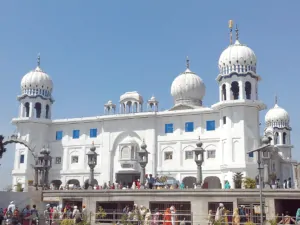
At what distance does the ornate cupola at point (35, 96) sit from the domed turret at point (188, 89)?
14737 mm

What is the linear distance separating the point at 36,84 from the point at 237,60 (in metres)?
22.9

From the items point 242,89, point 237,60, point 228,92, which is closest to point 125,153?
point 228,92

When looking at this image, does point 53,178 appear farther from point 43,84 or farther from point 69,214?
point 69,214

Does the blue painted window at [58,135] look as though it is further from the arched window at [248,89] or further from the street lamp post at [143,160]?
the arched window at [248,89]

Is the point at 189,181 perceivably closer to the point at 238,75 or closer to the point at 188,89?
the point at 188,89

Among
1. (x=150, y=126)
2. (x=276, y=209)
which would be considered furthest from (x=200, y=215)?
(x=150, y=126)

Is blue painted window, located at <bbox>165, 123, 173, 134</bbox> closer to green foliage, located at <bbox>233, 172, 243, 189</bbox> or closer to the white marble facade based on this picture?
the white marble facade

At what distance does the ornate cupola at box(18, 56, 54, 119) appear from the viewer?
154 feet

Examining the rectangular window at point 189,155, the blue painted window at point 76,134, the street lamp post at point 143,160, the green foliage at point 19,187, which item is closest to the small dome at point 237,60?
the rectangular window at point 189,155

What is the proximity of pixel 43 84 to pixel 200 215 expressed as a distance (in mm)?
28527

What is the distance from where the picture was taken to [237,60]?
39.2 metres

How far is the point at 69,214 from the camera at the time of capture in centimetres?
2538

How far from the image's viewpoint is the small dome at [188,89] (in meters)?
46.9

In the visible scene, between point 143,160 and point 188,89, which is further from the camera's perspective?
point 188,89
